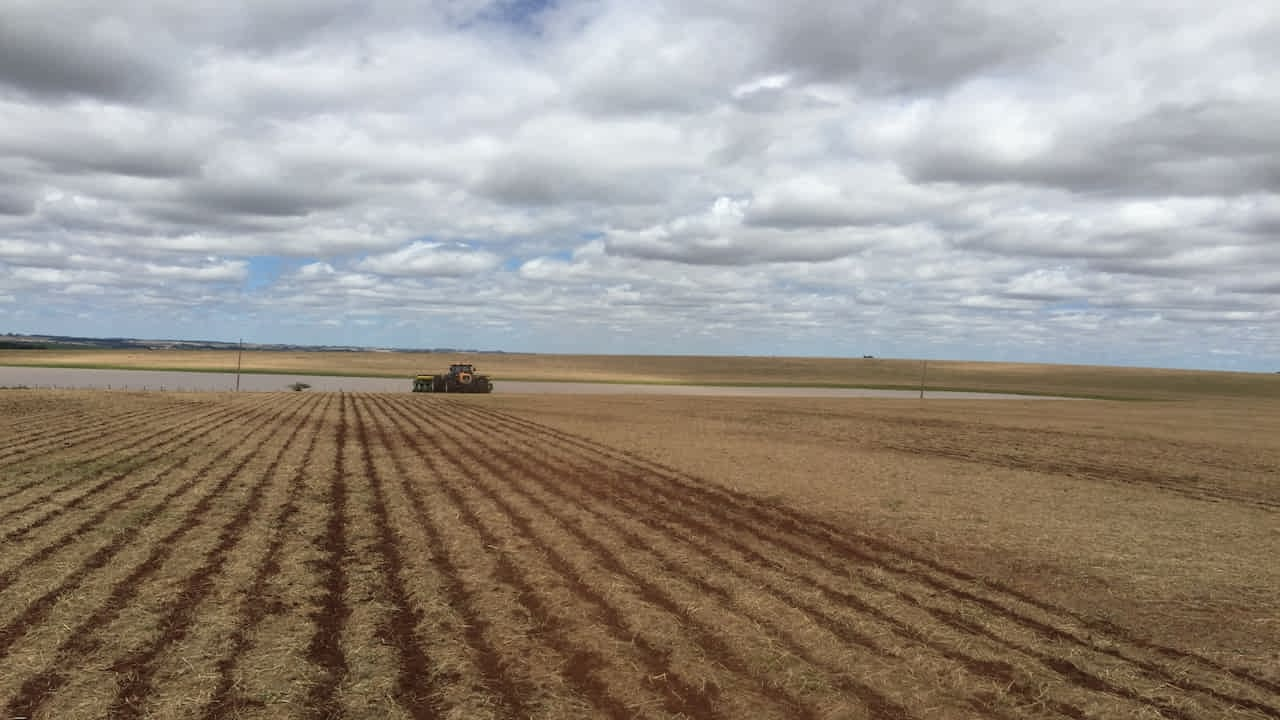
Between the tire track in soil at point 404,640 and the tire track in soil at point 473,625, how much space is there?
0.54 metres

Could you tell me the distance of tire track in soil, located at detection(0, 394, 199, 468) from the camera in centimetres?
2278

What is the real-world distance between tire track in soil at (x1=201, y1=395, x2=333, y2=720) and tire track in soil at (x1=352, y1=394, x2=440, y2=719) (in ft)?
4.74

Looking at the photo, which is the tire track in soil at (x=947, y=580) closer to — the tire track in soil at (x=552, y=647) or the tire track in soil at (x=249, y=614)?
the tire track in soil at (x=552, y=647)

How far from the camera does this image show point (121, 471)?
1994 centimetres

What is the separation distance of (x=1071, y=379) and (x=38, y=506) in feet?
561

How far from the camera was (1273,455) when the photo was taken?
33.0 m

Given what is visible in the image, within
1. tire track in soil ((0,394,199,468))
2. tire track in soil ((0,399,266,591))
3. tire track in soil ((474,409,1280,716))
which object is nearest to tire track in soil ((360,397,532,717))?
tire track in soil ((0,399,266,591))

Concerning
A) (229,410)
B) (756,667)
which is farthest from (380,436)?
(756,667)

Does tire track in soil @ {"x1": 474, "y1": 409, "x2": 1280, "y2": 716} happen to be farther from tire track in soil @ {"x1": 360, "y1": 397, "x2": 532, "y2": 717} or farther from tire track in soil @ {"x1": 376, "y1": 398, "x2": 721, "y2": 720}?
tire track in soil @ {"x1": 360, "y1": 397, "x2": 532, "y2": 717}

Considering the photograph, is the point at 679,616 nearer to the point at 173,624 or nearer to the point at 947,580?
the point at 947,580

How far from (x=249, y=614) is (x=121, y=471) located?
13.2m

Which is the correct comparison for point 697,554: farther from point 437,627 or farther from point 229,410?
point 229,410

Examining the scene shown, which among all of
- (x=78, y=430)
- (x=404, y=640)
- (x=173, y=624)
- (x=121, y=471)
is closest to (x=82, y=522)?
(x=121, y=471)

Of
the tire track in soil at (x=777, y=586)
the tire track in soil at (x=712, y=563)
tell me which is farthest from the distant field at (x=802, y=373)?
the tire track in soil at (x=777, y=586)
